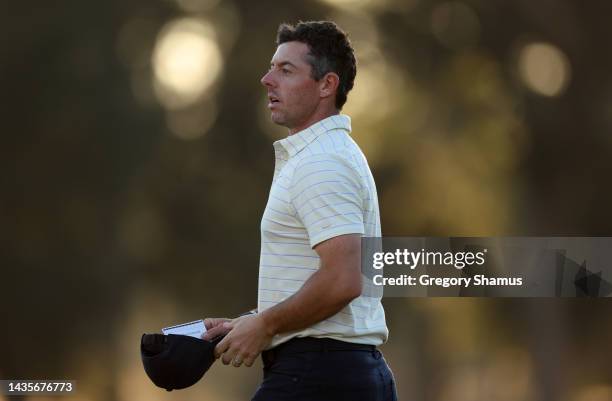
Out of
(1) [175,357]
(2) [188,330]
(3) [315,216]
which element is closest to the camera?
(3) [315,216]

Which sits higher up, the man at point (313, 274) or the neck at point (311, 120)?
the neck at point (311, 120)

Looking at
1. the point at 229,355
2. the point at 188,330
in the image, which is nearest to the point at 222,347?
the point at 229,355

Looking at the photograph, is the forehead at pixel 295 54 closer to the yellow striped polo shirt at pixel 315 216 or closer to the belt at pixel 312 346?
the yellow striped polo shirt at pixel 315 216

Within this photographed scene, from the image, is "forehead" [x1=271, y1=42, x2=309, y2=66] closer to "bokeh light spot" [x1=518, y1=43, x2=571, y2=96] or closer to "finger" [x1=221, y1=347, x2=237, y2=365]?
"finger" [x1=221, y1=347, x2=237, y2=365]

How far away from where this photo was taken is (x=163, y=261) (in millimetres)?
4855

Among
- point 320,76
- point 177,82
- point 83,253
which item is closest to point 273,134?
point 177,82

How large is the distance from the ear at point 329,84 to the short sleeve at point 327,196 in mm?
247

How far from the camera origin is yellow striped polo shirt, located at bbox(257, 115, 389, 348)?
6.48 ft

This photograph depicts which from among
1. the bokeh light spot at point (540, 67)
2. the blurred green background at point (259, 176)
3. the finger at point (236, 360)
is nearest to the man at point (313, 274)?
the finger at point (236, 360)

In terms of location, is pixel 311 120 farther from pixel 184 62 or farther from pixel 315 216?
pixel 184 62

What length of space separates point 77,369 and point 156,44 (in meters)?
1.60

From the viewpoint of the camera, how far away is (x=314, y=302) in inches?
77.7

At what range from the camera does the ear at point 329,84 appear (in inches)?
88.1

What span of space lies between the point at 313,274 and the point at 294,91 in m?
0.46
